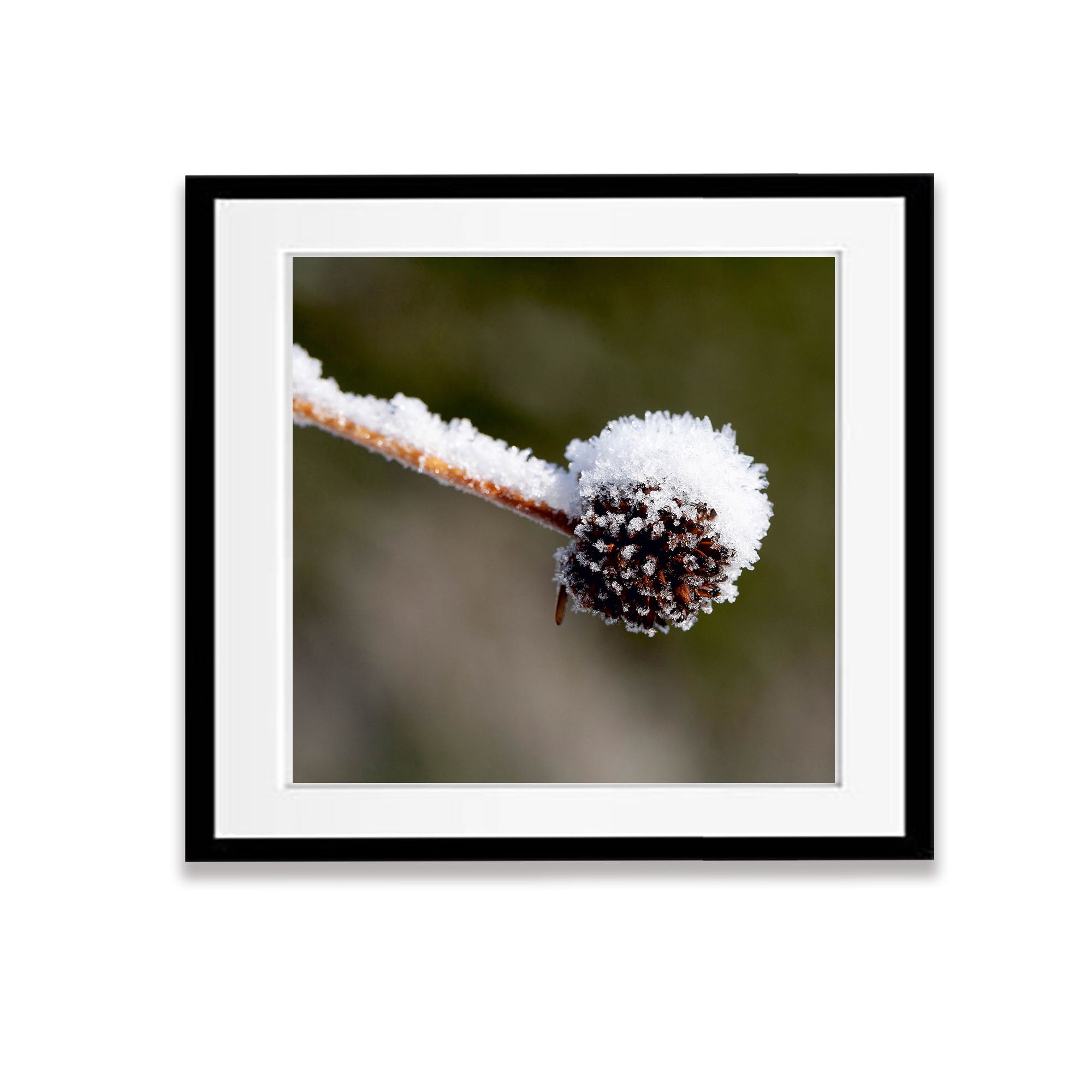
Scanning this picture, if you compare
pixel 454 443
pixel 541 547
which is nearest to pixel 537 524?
pixel 454 443

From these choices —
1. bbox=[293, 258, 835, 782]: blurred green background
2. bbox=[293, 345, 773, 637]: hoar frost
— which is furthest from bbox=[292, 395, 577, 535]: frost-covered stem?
bbox=[293, 258, 835, 782]: blurred green background

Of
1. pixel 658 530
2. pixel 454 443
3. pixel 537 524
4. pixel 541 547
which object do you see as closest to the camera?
pixel 658 530

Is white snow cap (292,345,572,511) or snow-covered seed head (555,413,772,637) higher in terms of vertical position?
white snow cap (292,345,572,511)

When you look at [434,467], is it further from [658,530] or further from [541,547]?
[541,547]

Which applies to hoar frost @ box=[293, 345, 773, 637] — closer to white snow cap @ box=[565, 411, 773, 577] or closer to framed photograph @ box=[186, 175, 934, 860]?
white snow cap @ box=[565, 411, 773, 577]
